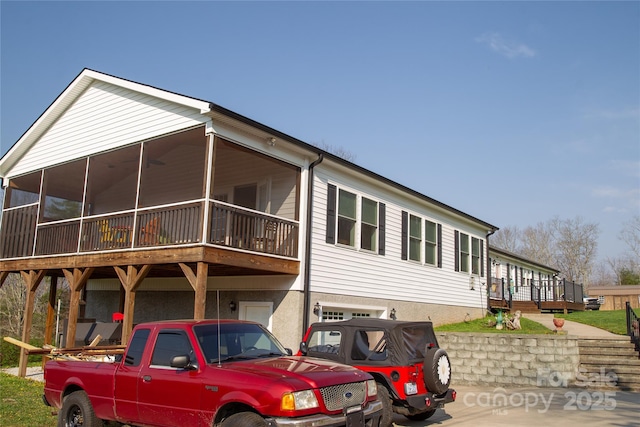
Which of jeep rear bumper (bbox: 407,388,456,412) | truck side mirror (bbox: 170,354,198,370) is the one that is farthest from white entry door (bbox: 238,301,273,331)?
truck side mirror (bbox: 170,354,198,370)

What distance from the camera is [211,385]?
6375 millimetres

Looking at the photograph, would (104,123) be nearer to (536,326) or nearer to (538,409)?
(538,409)

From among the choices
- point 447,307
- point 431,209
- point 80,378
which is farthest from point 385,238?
point 80,378

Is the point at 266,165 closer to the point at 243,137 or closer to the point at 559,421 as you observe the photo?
the point at 243,137

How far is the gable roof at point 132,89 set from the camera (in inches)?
496

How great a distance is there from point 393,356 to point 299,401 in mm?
3044

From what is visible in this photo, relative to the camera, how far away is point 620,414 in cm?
1024

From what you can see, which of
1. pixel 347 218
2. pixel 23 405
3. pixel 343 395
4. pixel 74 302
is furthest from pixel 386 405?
pixel 74 302

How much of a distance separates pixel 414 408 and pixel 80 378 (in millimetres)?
4863

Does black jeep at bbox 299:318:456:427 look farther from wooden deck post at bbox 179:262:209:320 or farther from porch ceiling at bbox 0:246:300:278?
porch ceiling at bbox 0:246:300:278

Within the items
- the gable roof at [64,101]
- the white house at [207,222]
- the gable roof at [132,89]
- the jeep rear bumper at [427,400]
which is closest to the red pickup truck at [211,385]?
the jeep rear bumper at [427,400]

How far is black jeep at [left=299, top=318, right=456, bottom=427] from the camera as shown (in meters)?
8.43

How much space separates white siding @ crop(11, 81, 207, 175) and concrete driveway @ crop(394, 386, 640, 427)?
26.5 ft

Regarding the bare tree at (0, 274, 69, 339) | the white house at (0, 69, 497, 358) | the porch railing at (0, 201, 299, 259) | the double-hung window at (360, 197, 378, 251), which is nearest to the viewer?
the porch railing at (0, 201, 299, 259)
